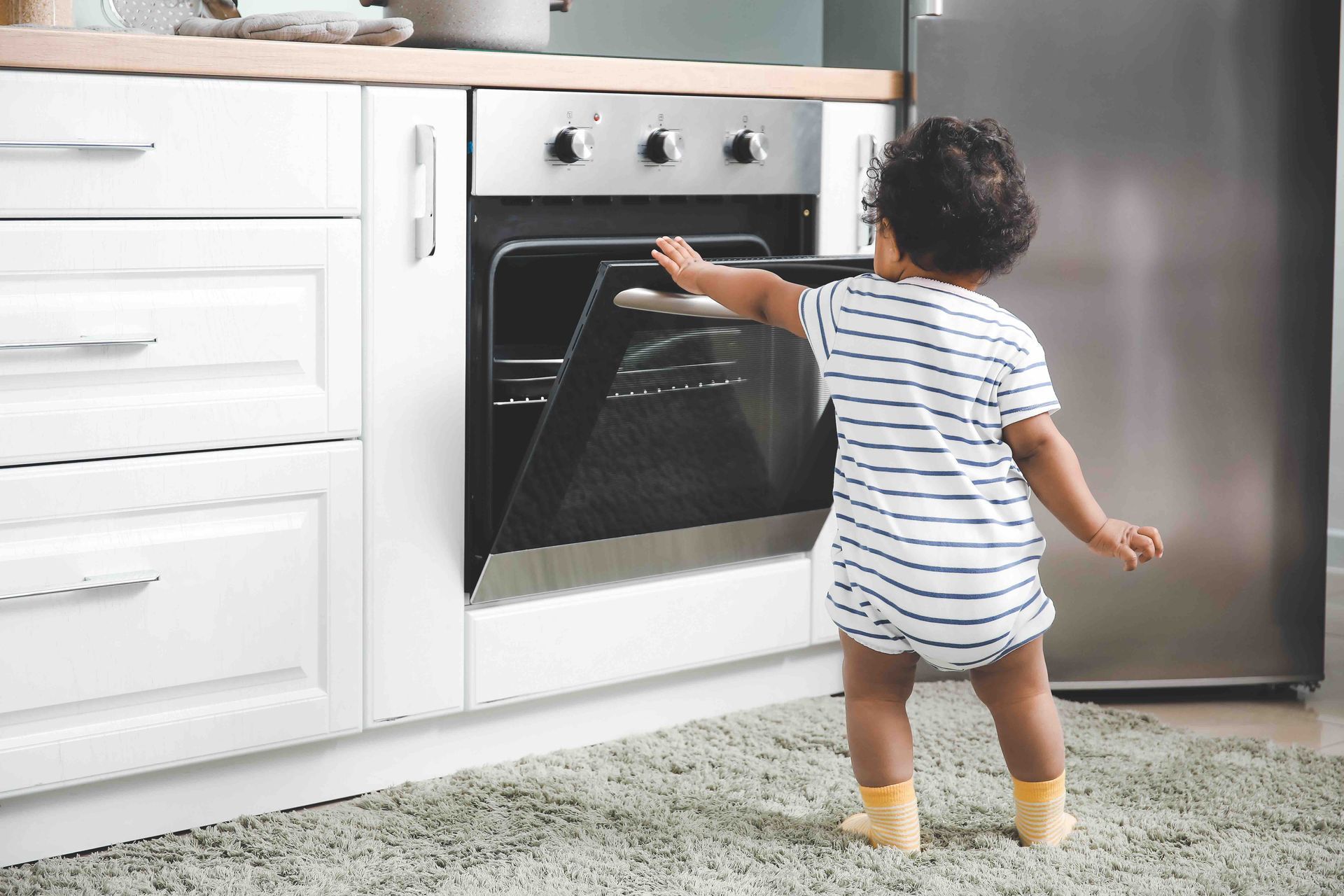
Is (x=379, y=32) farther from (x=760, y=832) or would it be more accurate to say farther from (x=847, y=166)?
Result: (x=760, y=832)

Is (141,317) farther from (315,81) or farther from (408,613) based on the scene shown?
(408,613)

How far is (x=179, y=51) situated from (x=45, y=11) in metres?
0.31

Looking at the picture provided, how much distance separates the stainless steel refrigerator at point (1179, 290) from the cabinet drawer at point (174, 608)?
980 millimetres

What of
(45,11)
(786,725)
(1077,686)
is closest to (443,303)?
(45,11)

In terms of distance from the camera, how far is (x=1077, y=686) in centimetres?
199

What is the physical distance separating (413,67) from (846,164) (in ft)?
2.09

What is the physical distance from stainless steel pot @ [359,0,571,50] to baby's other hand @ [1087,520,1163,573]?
883 mm

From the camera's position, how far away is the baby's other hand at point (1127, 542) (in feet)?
4.26

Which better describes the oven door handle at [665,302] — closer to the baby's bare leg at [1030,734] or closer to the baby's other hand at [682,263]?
the baby's other hand at [682,263]

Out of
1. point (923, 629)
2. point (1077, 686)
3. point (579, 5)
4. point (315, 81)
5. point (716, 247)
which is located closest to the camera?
point (923, 629)

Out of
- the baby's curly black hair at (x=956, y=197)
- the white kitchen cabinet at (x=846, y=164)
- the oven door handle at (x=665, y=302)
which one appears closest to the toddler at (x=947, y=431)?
the baby's curly black hair at (x=956, y=197)

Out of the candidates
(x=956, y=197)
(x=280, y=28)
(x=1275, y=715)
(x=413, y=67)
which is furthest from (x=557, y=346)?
(x=1275, y=715)

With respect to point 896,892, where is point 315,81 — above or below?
above

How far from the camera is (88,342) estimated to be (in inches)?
51.9
